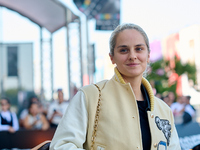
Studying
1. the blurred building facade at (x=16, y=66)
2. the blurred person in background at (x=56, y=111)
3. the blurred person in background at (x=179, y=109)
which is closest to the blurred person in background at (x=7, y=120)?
the blurred person in background at (x=56, y=111)

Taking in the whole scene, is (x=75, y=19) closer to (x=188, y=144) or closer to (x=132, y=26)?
(x=188, y=144)

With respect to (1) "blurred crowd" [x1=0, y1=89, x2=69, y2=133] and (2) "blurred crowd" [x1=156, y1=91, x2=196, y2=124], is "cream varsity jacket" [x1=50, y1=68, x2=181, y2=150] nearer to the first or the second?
(1) "blurred crowd" [x1=0, y1=89, x2=69, y2=133]

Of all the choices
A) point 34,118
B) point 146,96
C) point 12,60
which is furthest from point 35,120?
point 146,96

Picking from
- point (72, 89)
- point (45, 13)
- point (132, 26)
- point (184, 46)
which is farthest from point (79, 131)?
point (184, 46)

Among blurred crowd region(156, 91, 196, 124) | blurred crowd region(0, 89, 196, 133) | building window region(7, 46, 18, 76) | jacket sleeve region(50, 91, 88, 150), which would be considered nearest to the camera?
jacket sleeve region(50, 91, 88, 150)

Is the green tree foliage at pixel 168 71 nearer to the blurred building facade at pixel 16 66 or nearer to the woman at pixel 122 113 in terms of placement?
the blurred building facade at pixel 16 66

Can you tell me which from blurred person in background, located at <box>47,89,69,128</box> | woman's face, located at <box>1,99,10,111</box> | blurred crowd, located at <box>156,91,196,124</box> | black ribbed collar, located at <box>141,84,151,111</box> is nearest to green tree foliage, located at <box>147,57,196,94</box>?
blurred crowd, located at <box>156,91,196,124</box>

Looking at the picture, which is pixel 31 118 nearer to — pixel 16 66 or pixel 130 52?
pixel 16 66

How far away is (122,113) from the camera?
1.67 m

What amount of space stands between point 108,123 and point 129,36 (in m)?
0.52

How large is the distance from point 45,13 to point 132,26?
803 cm

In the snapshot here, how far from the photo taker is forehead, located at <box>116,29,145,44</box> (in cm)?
174

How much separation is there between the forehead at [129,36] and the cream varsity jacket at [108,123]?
222 millimetres

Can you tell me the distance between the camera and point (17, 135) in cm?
601
